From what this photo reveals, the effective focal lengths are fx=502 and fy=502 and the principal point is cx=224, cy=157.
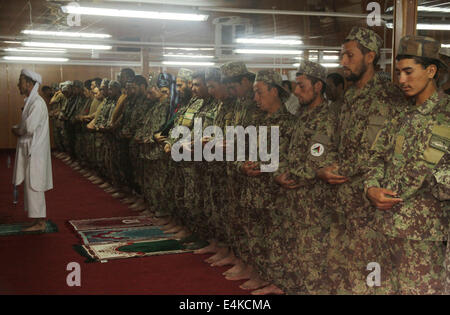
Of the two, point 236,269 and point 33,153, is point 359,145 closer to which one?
Result: point 236,269

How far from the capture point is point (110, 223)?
6.27 meters

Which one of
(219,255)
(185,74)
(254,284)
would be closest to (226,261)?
(219,255)

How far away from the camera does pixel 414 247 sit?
2391 millimetres

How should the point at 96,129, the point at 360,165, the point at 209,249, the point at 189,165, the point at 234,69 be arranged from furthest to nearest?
the point at 96,129, the point at 189,165, the point at 209,249, the point at 234,69, the point at 360,165

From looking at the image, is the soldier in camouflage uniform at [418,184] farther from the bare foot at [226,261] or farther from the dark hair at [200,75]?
the dark hair at [200,75]

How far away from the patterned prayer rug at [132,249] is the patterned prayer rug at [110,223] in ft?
2.79

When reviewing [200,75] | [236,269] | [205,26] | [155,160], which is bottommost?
[236,269]

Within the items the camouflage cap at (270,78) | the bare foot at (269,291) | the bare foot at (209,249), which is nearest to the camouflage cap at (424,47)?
the camouflage cap at (270,78)

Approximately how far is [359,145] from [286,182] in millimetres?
602

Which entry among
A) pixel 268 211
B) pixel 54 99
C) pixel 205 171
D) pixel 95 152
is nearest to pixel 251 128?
pixel 268 211

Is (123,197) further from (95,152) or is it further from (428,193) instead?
(428,193)

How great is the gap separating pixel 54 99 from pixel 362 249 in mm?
12112

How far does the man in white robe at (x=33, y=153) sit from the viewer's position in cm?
546

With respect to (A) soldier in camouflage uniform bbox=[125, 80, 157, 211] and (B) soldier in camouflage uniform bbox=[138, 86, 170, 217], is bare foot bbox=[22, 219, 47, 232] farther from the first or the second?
(A) soldier in camouflage uniform bbox=[125, 80, 157, 211]
